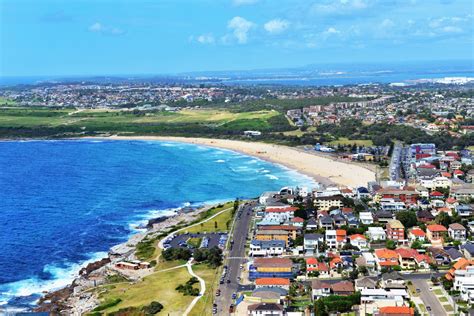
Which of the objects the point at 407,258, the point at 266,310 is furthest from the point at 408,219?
the point at 266,310

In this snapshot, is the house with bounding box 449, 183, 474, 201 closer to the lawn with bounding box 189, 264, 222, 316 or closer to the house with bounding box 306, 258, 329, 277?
the house with bounding box 306, 258, 329, 277

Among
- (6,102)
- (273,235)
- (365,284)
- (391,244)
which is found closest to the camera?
(365,284)

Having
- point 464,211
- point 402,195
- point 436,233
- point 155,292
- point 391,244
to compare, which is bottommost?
point 155,292

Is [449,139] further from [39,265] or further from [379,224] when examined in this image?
[39,265]

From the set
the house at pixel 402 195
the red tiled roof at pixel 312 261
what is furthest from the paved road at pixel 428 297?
the house at pixel 402 195

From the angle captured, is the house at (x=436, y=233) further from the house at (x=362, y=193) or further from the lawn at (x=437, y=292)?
the house at (x=362, y=193)

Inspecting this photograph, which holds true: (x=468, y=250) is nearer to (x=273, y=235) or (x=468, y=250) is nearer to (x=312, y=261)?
(x=312, y=261)
